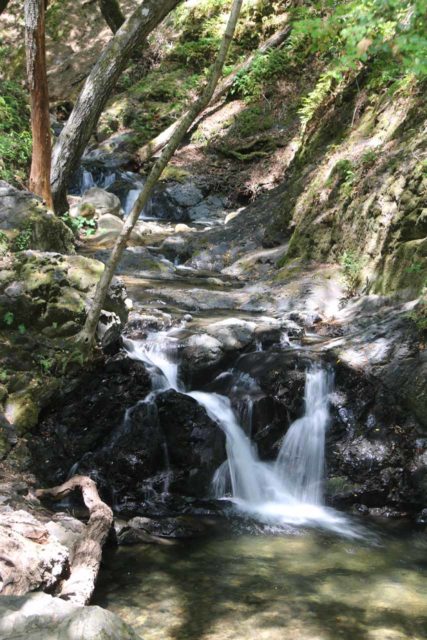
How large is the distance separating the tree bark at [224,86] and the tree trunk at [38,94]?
8.73 m

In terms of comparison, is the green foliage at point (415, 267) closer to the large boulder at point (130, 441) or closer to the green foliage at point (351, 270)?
the green foliage at point (351, 270)

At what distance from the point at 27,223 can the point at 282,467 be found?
423cm

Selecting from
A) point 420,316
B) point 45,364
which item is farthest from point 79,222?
point 420,316

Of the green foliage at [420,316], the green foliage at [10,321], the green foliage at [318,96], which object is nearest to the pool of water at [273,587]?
the green foliage at [420,316]

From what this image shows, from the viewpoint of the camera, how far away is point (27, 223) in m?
7.18

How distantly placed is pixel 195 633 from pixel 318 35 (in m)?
5.10

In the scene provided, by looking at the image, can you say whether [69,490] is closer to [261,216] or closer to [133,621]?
[133,621]

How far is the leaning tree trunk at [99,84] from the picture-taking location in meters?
9.24

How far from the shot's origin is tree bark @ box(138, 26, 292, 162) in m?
17.5

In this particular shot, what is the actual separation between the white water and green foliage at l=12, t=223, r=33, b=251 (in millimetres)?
1936

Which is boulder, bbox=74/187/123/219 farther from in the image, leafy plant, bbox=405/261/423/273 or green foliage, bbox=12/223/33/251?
leafy plant, bbox=405/261/423/273

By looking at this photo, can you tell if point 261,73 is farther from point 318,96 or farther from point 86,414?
point 86,414

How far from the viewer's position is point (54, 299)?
613 cm

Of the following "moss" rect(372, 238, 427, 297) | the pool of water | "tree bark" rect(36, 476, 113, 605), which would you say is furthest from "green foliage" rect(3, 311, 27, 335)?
"moss" rect(372, 238, 427, 297)
